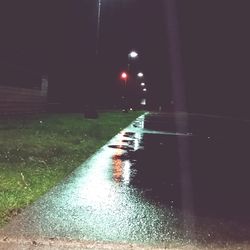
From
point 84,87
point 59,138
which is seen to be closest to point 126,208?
point 59,138

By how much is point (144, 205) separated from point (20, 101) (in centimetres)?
2004

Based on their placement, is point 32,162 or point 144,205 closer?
point 144,205

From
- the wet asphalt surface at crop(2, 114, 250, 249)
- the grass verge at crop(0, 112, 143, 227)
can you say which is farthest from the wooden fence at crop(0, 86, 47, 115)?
the wet asphalt surface at crop(2, 114, 250, 249)

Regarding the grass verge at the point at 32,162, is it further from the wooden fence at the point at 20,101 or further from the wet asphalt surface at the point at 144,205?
the wooden fence at the point at 20,101

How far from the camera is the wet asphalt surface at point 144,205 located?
4.88 metres

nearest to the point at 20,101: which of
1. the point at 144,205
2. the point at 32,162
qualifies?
the point at 32,162

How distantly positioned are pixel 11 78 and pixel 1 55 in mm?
1577

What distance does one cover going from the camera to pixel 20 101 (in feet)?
82.5

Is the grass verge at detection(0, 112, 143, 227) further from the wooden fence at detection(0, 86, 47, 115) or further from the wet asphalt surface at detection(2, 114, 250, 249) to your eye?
the wooden fence at detection(0, 86, 47, 115)

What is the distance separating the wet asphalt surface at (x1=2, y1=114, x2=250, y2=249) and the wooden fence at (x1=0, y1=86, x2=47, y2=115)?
12937 millimetres

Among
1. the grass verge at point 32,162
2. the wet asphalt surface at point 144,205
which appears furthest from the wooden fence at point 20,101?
the wet asphalt surface at point 144,205

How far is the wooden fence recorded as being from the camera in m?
22.7

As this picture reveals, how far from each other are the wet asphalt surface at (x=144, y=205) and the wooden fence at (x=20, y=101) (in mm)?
12937

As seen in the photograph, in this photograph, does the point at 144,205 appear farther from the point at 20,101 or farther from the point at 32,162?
the point at 20,101
